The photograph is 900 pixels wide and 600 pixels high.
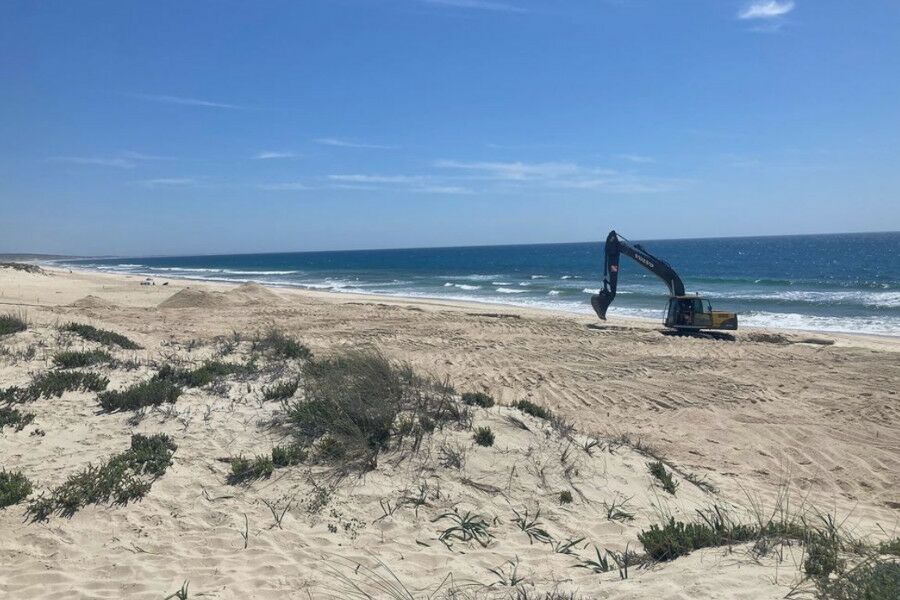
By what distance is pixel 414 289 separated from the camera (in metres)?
43.2

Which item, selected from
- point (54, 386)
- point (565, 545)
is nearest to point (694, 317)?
point (565, 545)

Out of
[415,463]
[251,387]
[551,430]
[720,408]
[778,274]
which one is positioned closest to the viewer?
[415,463]

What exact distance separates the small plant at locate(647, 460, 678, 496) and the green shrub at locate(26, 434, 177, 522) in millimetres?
4972

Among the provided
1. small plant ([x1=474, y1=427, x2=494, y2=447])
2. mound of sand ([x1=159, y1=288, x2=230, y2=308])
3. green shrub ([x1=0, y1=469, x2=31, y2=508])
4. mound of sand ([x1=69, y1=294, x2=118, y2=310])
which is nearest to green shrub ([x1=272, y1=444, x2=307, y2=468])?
small plant ([x1=474, y1=427, x2=494, y2=447])

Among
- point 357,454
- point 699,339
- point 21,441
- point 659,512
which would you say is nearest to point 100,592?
point 357,454

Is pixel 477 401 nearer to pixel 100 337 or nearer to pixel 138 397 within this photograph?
pixel 138 397

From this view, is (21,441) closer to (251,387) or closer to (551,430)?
(251,387)

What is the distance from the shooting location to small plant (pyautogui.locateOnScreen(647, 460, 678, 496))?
6.27m

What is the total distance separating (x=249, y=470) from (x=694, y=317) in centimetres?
1580

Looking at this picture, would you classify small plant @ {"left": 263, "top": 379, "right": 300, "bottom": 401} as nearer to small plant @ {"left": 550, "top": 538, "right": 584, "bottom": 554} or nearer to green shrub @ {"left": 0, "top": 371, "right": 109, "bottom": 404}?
green shrub @ {"left": 0, "top": 371, "right": 109, "bottom": 404}

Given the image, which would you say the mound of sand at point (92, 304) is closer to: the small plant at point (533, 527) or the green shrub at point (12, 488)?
the green shrub at point (12, 488)

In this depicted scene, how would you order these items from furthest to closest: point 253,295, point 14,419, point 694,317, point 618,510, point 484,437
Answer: point 253,295 → point 694,317 → point 484,437 → point 14,419 → point 618,510

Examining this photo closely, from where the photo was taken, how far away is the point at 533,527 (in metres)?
5.16

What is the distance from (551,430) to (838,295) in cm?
3300
